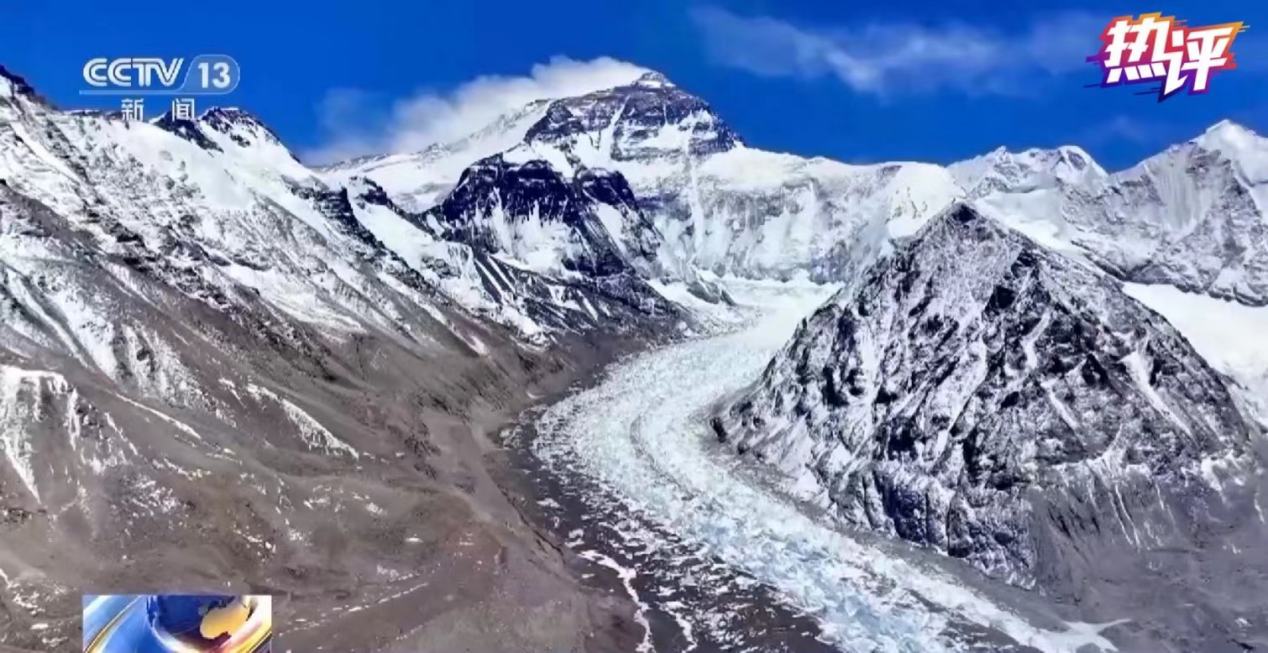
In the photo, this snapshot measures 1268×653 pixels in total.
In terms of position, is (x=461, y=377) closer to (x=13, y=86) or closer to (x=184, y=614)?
(x=13, y=86)

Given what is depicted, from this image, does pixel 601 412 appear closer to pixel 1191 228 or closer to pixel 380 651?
pixel 1191 228

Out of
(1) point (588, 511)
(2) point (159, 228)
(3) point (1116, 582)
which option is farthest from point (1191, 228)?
(2) point (159, 228)

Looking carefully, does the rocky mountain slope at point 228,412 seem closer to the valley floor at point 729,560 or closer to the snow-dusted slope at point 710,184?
the valley floor at point 729,560

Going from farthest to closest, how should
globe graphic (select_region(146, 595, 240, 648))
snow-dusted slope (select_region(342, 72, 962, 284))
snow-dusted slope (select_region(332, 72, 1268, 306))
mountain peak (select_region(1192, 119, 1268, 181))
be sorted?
snow-dusted slope (select_region(342, 72, 962, 284)), snow-dusted slope (select_region(332, 72, 1268, 306)), mountain peak (select_region(1192, 119, 1268, 181)), globe graphic (select_region(146, 595, 240, 648))

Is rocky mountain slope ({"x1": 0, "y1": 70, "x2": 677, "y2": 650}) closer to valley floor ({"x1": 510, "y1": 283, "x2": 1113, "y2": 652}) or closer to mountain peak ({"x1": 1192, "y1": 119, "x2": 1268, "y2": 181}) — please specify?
valley floor ({"x1": 510, "y1": 283, "x2": 1113, "y2": 652})

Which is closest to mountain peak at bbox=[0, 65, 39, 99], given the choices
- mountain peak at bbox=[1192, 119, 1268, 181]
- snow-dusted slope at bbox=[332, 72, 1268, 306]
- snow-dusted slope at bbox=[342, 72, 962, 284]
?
snow-dusted slope at bbox=[332, 72, 1268, 306]

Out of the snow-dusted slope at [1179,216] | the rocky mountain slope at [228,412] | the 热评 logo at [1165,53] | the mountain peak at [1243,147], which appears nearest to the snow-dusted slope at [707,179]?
the rocky mountain slope at [228,412]

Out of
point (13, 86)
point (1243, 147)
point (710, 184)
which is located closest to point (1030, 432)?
point (1243, 147)
